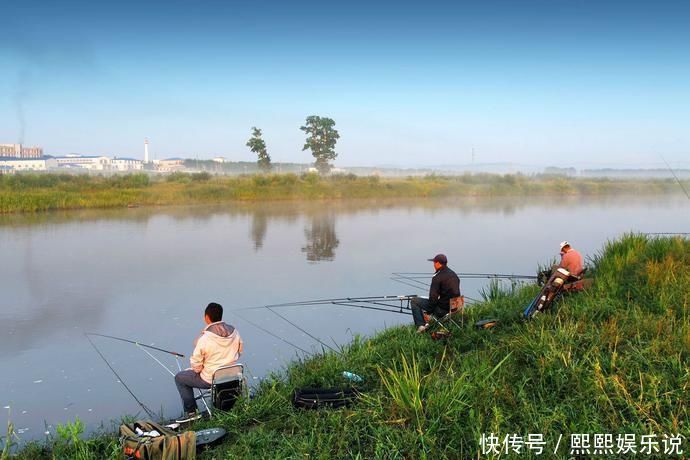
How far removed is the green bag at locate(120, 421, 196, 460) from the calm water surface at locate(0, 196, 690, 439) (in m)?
1.39

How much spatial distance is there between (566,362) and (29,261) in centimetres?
1197

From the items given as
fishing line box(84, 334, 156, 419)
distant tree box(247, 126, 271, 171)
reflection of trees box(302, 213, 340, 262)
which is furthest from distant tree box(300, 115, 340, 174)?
fishing line box(84, 334, 156, 419)

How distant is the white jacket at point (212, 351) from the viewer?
4055 millimetres

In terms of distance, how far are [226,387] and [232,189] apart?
1137 inches

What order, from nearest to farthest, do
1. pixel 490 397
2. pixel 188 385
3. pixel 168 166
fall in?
pixel 490 397 → pixel 188 385 → pixel 168 166

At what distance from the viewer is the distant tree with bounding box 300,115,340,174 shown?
4722cm

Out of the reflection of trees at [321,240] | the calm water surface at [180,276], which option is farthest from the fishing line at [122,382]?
the reflection of trees at [321,240]

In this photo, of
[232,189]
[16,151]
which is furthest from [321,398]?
[16,151]

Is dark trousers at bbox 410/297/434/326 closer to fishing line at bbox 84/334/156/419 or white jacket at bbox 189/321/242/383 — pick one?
white jacket at bbox 189/321/242/383

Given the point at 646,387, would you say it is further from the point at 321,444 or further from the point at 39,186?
the point at 39,186

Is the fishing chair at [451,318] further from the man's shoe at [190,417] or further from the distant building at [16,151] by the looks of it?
the distant building at [16,151]

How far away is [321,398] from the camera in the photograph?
12.6 ft

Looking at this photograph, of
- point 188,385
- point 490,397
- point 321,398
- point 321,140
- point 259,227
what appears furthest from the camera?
point 321,140

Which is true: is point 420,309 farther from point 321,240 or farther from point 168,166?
point 168,166
